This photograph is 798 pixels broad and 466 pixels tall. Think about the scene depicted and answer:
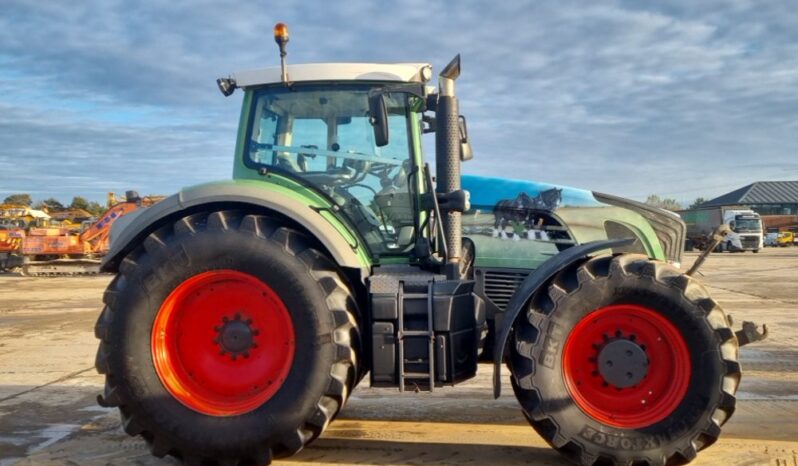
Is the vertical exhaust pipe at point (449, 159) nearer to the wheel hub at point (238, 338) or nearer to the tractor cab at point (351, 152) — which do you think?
the tractor cab at point (351, 152)

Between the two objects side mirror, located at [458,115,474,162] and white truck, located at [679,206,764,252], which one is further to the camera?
white truck, located at [679,206,764,252]

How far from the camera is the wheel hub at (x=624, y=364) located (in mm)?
3992

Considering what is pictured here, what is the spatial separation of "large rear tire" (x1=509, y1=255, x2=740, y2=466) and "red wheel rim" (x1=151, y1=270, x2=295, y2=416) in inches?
60.5

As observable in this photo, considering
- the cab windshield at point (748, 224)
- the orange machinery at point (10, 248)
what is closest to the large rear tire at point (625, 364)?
the orange machinery at point (10, 248)

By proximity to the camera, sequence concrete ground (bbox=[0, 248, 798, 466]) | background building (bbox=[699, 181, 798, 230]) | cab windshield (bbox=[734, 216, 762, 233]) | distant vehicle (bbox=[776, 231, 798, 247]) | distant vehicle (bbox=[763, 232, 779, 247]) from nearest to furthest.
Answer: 1. concrete ground (bbox=[0, 248, 798, 466])
2. cab windshield (bbox=[734, 216, 762, 233])
3. distant vehicle (bbox=[776, 231, 798, 247])
4. distant vehicle (bbox=[763, 232, 779, 247])
5. background building (bbox=[699, 181, 798, 230])

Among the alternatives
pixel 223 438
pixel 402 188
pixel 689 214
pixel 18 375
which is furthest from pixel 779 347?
pixel 689 214

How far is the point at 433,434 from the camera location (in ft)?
15.9

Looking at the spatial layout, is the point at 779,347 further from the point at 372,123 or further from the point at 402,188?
the point at 372,123

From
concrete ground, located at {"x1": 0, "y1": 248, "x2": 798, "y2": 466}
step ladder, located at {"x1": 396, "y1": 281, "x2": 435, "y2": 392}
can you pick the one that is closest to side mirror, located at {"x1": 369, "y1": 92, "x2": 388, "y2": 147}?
step ladder, located at {"x1": 396, "y1": 281, "x2": 435, "y2": 392}

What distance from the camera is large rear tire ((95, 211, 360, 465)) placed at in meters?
3.90

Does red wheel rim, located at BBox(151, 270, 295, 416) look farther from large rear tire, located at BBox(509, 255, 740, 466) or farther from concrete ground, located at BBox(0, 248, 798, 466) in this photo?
large rear tire, located at BBox(509, 255, 740, 466)

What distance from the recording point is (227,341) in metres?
4.13

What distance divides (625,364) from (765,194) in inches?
2872

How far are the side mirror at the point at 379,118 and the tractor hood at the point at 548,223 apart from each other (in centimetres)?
127
